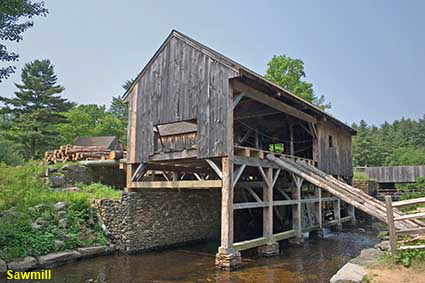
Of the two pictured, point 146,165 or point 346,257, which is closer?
point 346,257

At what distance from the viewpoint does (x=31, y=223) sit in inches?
379

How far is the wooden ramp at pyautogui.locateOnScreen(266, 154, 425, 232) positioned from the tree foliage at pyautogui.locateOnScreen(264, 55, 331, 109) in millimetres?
15547

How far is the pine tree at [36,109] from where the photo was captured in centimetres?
2469

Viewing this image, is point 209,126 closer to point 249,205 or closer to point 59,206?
point 249,205

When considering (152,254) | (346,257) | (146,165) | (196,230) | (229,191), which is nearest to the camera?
(229,191)

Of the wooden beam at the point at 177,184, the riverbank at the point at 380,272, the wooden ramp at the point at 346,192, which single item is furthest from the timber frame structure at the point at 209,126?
the riverbank at the point at 380,272

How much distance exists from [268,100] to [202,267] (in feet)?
18.6

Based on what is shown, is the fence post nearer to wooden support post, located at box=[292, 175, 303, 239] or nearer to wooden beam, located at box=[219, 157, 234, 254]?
wooden beam, located at box=[219, 157, 234, 254]

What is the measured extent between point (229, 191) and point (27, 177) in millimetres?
7565

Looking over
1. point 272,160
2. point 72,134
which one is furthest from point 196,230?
point 72,134

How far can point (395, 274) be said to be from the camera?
506 cm

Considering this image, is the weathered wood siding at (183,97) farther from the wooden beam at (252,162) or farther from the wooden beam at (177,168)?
the wooden beam at (177,168)

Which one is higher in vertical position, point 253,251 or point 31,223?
point 31,223

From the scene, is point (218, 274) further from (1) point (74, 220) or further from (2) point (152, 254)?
(1) point (74, 220)
